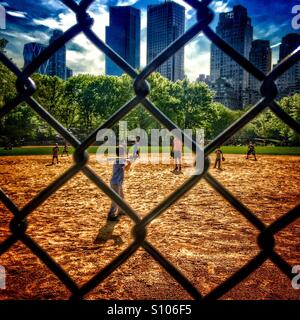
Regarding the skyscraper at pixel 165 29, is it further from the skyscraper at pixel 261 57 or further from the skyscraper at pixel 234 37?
the skyscraper at pixel 261 57

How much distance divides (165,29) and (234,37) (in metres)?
34.6

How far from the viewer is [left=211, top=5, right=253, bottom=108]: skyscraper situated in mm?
133125

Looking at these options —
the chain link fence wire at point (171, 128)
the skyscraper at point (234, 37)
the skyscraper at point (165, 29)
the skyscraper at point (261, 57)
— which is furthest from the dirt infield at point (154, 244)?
the skyscraper at point (165, 29)

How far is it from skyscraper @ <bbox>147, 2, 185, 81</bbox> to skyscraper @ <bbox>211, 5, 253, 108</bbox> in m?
18.6

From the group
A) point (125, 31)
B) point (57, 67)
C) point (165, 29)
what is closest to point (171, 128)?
point (57, 67)

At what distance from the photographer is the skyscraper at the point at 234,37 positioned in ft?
437

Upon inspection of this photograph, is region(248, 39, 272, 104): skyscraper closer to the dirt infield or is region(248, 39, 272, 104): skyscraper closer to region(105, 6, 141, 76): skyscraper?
region(105, 6, 141, 76): skyscraper

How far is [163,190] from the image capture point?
10.6 metres

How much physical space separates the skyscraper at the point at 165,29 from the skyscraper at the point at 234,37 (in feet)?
→ 61.1

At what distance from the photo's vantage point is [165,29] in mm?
144625

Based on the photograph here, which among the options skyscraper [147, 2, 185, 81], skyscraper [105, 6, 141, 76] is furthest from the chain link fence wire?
skyscraper [105, 6, 141, 76]

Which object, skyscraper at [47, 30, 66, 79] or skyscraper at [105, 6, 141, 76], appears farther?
skyscraper at [105, 6, 141, 76]

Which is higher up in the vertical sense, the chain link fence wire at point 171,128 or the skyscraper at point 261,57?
the skyscraper at point 261,57
